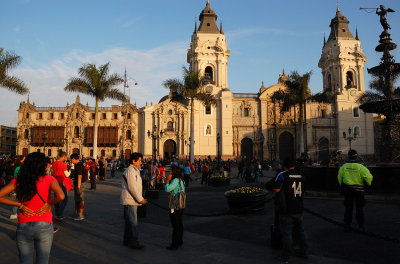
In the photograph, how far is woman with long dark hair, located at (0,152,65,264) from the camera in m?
3.20

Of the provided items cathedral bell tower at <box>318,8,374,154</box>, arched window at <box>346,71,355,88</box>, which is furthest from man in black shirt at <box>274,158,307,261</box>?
arched window at <box>346,71,355,88</box>

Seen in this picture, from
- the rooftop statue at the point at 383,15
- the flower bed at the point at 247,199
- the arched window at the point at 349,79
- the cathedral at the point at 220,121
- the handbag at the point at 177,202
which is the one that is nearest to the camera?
the handbag at the point at 177,202

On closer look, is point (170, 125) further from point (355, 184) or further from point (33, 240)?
point (33, 240)

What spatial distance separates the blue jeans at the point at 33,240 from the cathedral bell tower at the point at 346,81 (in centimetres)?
4926

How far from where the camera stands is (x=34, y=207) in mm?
3320

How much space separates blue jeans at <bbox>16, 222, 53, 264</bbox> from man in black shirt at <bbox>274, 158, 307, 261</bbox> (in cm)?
351

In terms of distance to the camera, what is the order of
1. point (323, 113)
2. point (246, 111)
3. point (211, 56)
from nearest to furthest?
point (211, 56)
point (246, 111)
point (323, 113)

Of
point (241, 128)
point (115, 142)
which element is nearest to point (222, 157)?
point (241, 128)

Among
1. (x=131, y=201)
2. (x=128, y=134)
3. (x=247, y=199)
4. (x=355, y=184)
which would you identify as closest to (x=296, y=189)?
(x=355, y=184)

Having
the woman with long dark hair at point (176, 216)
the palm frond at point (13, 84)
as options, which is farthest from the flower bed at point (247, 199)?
the palm frond at point (13, 84)

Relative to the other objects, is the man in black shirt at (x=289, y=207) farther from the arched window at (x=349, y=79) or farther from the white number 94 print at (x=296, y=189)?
the arched window at (x=349, y=79)

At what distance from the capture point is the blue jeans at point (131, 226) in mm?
5660

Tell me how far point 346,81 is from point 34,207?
176 ft

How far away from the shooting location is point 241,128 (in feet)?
149
